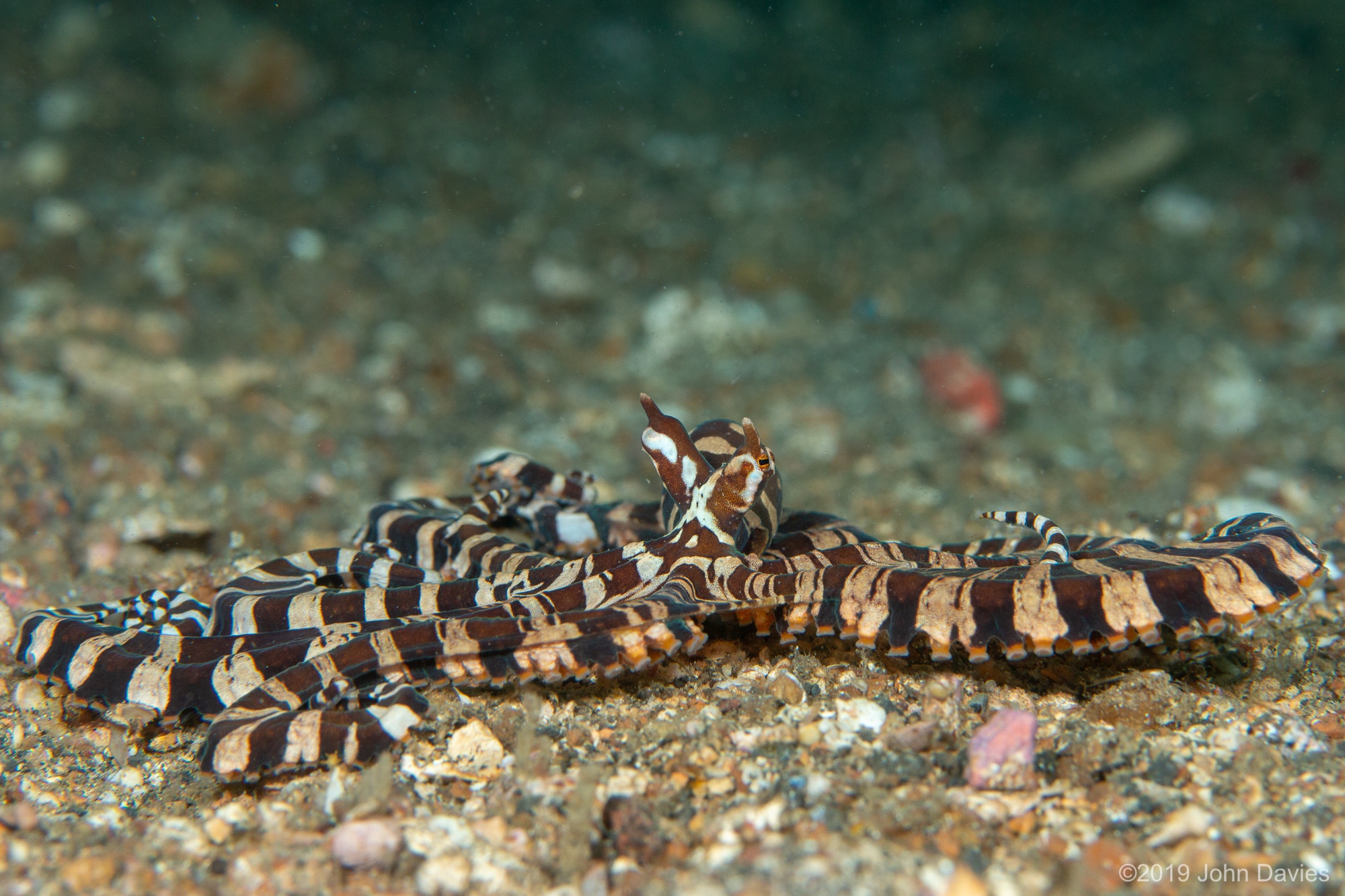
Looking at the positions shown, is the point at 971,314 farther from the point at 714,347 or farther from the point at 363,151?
the point at 363,151

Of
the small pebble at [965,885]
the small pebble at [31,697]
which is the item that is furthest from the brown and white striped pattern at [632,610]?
the small pebble at [965,885]

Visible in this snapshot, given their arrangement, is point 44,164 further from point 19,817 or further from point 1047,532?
point 1047,532

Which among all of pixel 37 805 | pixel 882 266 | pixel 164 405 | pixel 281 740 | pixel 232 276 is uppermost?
pixel 882 266

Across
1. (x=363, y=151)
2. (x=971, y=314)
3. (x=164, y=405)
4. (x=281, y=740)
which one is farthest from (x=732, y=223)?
(x=281, y=740)

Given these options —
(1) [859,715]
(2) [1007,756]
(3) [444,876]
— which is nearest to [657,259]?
(1) [859,715]

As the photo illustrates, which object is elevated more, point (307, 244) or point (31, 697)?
point (307, 244)

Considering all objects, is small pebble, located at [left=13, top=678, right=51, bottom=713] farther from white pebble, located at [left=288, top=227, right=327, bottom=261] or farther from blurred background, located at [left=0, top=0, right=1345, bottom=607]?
A: white pebble, located at [left=288, top=227, right=327, bottom=261]
